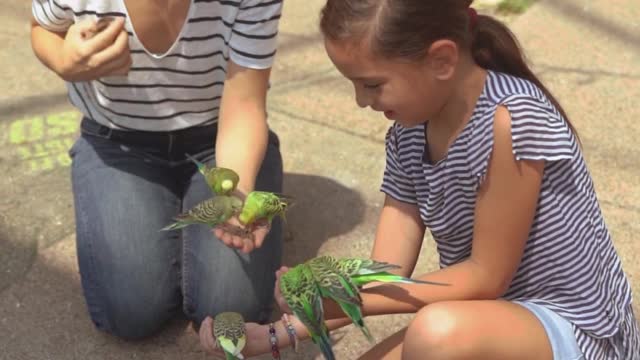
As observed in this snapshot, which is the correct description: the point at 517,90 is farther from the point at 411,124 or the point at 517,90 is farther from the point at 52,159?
the point at 52,159

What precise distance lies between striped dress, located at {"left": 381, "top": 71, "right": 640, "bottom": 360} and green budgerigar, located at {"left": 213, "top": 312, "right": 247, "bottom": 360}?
0.38 m

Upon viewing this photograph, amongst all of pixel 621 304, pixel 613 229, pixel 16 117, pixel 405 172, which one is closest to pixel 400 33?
pixel 405 172

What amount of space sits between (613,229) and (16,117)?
180 cm

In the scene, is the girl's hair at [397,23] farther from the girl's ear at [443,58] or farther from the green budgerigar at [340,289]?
the green budgerigar at [340,289]

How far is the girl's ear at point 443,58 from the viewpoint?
144cm

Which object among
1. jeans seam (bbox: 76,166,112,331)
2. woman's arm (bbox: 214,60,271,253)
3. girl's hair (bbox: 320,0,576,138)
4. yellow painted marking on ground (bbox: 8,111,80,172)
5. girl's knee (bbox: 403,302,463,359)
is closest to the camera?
girl's hair (bbox: 320,0,576,138)

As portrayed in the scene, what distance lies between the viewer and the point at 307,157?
9.01 ft

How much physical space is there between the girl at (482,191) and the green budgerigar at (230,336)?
0.05m

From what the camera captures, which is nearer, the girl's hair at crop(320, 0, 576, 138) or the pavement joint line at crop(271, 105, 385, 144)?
the girl's hair at crop(320, 0, 576, 138)

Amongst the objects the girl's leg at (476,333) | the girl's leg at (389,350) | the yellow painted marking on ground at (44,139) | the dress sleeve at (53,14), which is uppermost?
the dress sleeve at (53,14)

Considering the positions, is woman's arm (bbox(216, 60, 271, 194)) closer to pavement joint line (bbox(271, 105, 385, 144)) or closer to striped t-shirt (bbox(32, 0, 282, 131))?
striped t-shirt (bbox(32, 0, 282, 131))

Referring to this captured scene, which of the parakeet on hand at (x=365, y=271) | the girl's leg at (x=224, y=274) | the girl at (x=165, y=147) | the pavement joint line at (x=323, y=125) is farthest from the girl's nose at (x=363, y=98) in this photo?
the pavement joint line at (x=323, y=125)

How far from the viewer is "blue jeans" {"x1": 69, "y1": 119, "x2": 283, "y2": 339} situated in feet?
6.75

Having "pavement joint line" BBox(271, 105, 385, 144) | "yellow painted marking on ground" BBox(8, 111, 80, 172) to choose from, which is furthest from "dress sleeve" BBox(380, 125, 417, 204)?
"yellow painted marking on ground" BBox(8, 111, 80, 172)
